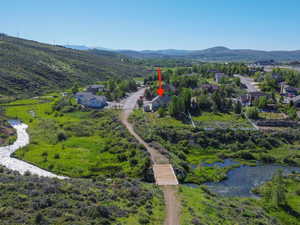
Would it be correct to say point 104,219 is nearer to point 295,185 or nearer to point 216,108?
point 295,185

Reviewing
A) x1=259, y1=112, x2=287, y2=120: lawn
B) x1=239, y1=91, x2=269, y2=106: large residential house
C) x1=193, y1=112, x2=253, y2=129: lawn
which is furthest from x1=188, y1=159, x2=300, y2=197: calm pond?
x1=239, y1=91, x2=269, y2=106: large residential house

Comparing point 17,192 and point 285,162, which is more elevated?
point 17,192

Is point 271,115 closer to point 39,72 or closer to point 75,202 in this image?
point 75,202

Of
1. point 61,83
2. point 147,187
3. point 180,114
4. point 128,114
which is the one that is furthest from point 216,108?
point 61,83

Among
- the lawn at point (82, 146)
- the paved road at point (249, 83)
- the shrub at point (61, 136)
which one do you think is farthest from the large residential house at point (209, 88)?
the shrub at point (61, 136)

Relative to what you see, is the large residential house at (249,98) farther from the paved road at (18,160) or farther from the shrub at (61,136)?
the paved road at (18,160)

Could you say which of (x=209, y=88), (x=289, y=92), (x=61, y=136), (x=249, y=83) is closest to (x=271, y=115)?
(x=289, y=92)
